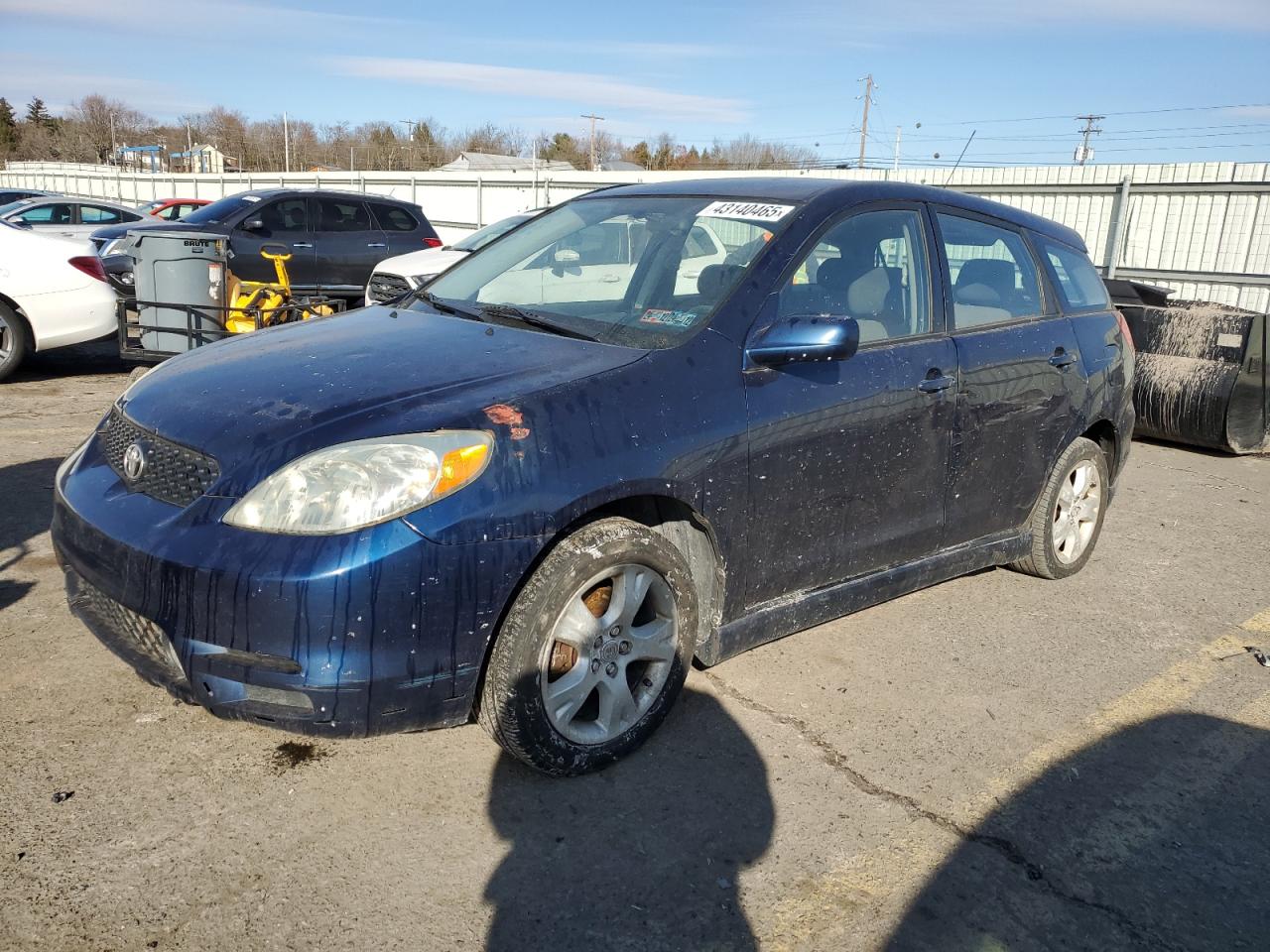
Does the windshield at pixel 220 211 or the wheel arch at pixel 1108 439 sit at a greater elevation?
the windshield at pixel 220 211

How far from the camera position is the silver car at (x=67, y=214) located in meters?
15.8

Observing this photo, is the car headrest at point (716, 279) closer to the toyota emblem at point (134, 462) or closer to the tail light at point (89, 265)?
the toyota emblem at point (134, 462)

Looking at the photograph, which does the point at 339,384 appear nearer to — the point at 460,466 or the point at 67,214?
the point at 460,466

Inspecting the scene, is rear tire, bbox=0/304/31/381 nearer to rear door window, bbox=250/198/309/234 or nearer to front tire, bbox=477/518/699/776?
rear door window, bbox=250/198/309/234

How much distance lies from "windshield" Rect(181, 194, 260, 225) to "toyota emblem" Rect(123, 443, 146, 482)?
10.4m

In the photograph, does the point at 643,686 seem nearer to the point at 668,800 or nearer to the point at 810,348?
the point at 668,800

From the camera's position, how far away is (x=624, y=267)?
3816 mm

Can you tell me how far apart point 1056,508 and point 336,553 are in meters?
3.59

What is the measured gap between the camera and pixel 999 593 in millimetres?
4883

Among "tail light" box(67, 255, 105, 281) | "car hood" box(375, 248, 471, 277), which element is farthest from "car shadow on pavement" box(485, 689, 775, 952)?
"tail light" box(67, 255, 105, 281)

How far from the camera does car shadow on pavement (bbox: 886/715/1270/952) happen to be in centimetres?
254

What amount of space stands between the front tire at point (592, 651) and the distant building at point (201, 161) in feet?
228

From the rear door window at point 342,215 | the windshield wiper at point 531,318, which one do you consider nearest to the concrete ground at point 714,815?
the windshield wiper at point 531,318

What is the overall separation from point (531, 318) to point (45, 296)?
22.7ft
